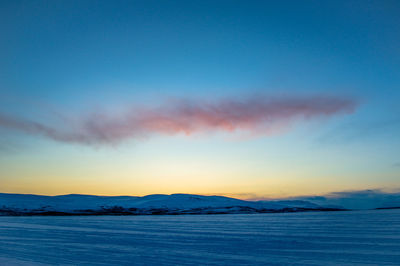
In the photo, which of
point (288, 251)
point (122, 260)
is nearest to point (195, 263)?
point (122, 260)

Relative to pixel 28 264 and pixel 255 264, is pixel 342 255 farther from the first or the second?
pixel 28 264

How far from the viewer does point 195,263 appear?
634 inches

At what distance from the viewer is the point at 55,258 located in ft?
57.7

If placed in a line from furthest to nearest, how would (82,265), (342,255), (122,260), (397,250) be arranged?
(397,250) → (342,255) → (122,260) → (82,265)

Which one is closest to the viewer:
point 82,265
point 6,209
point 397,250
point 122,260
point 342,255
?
point 82,265

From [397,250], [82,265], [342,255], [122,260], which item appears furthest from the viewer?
[397,250]

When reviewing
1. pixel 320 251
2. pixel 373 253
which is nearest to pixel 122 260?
pixel 320 251

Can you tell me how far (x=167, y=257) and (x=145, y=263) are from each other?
218cm

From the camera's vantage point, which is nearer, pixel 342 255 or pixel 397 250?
pixel 342 255

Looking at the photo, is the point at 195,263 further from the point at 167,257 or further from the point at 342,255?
the point at 342,255

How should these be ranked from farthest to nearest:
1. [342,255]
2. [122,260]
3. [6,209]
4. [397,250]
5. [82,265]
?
[6,209], [397,250], [342,255], [122,260], [82,265]

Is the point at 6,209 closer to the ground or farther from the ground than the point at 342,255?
closer to the ground

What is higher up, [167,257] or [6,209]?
[167,257]

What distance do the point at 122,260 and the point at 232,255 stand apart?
21.7 feet
